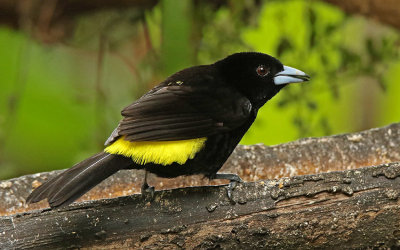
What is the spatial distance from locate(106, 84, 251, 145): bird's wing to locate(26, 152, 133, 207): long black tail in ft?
0.35

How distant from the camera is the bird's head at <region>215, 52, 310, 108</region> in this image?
9.94 feet

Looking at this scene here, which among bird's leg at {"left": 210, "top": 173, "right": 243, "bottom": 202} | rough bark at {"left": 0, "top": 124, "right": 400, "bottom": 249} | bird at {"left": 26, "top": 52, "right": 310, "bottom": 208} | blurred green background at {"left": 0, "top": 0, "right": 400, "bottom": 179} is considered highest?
blurred green background at {"left": 0, "top": 0, "right": 400, "bottom": 179}

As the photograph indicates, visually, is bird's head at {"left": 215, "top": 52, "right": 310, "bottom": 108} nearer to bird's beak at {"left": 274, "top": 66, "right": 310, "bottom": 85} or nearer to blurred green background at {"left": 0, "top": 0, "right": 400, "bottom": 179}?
bird's beak at {"left": 274, "top": 66, "right": 310, "bottom": 85}

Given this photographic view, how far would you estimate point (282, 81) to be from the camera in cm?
306

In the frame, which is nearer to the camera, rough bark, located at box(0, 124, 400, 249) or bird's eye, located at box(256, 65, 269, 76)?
rough bark, located at box(0, 124, 400, 249)

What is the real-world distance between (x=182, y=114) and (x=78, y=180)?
499mm

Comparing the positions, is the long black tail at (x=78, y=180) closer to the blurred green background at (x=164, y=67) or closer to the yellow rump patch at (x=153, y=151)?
the yellow rump patch at (x=153, y=151)

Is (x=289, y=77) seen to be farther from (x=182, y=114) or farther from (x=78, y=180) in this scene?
(x=78, y=180)

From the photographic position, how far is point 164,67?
3873mm

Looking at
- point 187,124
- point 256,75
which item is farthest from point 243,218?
→ point 256,75

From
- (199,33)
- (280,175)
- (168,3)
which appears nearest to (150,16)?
(199,33)

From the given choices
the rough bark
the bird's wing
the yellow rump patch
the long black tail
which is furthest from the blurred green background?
the rough bark

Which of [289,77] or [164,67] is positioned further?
[164,67]

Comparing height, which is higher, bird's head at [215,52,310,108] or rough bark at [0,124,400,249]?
bird's head at [215,52,310,108]
